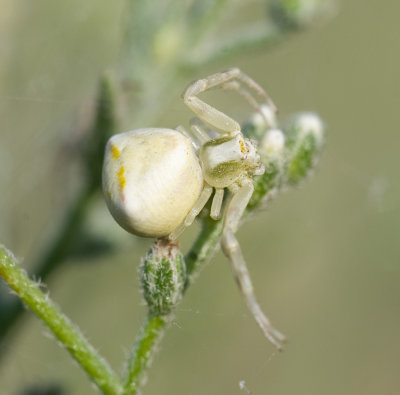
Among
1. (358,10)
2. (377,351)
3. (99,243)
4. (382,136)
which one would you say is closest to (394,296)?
(377,351)

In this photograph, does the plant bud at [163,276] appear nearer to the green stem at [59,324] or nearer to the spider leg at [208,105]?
the green stem at [59,324]

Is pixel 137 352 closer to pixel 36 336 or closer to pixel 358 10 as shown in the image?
pixel 36 336

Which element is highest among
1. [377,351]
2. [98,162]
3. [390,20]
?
[98,162]

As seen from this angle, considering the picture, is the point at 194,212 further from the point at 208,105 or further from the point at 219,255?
the point at 219,255

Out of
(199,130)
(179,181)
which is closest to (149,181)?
(179,181)

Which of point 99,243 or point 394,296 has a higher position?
point 99,243
